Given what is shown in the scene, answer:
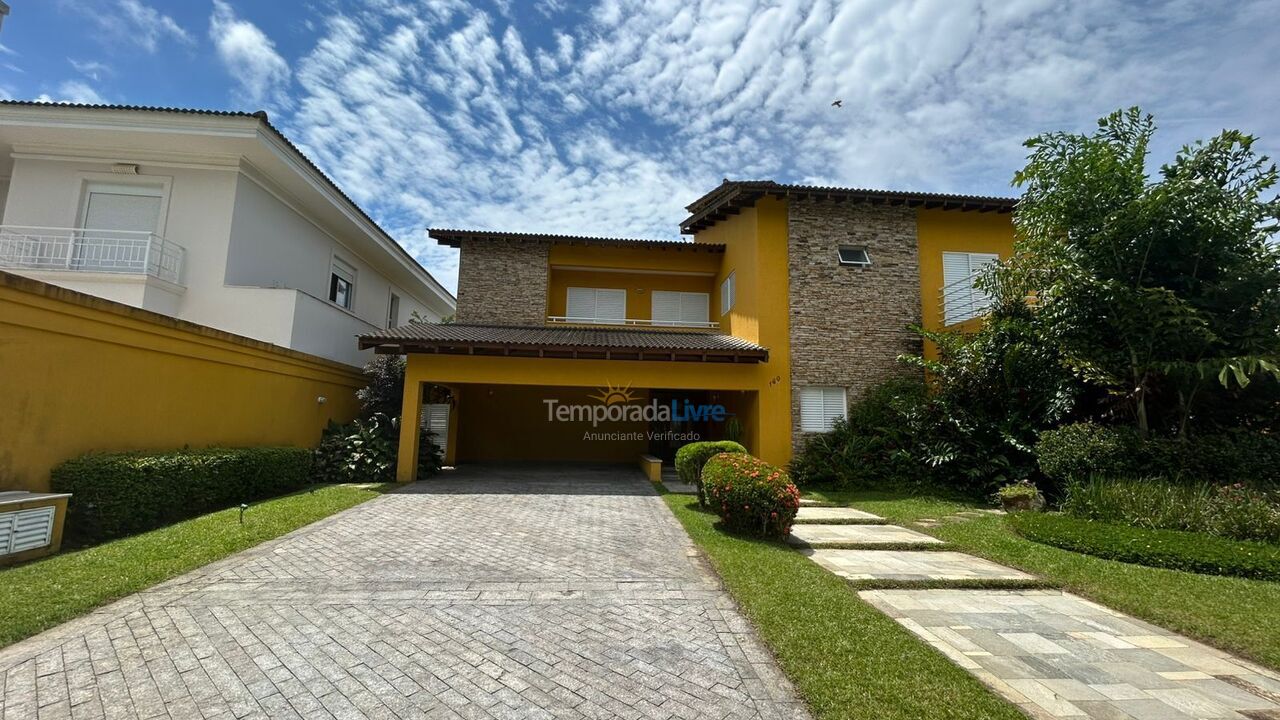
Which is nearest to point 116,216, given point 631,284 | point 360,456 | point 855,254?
point 360,456

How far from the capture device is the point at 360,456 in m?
11.5

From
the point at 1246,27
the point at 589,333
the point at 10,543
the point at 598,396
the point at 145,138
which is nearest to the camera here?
the point at 10,543

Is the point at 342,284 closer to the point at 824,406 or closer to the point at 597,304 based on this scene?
the point at 597,304

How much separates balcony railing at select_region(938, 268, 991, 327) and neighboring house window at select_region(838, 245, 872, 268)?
2.19 metres

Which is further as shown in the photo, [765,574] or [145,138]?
[145,138]

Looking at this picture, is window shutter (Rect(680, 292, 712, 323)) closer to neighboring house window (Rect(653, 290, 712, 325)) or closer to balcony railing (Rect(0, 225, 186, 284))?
neighboring house window (Rect(653, 290, 712, 325))

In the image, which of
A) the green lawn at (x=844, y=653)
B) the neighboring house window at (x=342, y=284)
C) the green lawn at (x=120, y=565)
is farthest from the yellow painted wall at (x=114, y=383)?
the green lawn at (x=844, y=653)

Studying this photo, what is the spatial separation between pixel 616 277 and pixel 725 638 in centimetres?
1368

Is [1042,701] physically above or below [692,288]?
below

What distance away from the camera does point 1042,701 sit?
3168 millimetres

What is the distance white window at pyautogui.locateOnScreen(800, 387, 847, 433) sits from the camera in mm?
12602

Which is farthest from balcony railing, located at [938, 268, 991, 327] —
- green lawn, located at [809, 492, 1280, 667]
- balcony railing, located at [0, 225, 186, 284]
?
balcony railing, located at [0, 225, 186, 284]

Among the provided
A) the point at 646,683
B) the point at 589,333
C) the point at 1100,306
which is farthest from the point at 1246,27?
the point at 589,333

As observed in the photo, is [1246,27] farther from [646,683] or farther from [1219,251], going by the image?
[646,683]
